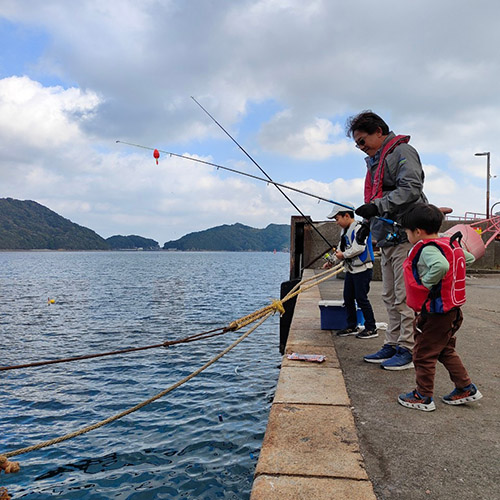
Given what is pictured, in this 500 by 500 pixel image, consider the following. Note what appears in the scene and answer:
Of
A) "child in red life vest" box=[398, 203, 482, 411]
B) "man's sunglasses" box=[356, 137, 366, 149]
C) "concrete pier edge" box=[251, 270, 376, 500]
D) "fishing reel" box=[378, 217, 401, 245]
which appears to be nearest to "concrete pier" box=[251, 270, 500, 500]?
"concrete pier edge" box=[251, 270, 376, 500]

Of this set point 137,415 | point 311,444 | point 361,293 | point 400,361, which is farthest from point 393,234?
point 137,415

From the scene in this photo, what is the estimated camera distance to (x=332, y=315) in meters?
6.15

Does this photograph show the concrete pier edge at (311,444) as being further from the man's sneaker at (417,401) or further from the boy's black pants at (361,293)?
the boy's black pants at (361,293)

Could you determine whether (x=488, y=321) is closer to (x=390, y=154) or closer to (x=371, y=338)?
(x=371, y=338)

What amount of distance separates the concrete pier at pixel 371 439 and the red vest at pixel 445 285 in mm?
766

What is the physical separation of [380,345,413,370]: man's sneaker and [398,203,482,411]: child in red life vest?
0.81 metres

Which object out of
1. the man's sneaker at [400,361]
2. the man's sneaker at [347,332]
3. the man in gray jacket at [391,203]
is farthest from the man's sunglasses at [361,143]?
the man's sneaker at [347,332]

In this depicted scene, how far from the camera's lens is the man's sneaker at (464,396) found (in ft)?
10.5

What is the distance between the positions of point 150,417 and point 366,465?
504cm

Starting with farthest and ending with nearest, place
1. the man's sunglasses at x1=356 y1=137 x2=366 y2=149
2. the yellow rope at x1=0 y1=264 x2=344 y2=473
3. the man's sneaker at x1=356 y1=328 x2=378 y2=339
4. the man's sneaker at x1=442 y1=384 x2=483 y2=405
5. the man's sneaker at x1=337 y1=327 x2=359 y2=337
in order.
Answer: the man's sneaker at x1=337 y1=327 x2=359 y2=337 < the man's sneaker at x1=356 y1=328 x2=378 y2=339 < the man's sunglasses at x1=356 y1=137 x2=366 y2=149 < the man's sneaker at x1=442 y1=384 x2=483 y2=405 < the yellow rope at x1=0 y1=264 x2=344 y2=473

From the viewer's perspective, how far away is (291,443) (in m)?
2.59

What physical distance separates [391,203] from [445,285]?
1.05 meters

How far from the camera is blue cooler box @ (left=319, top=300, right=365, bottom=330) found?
607 cm

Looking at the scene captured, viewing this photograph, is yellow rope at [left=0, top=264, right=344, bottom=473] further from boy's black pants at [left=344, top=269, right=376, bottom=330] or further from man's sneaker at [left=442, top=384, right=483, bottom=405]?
man's sneaker at [left=442, top=384, right=483, bottom=405]
